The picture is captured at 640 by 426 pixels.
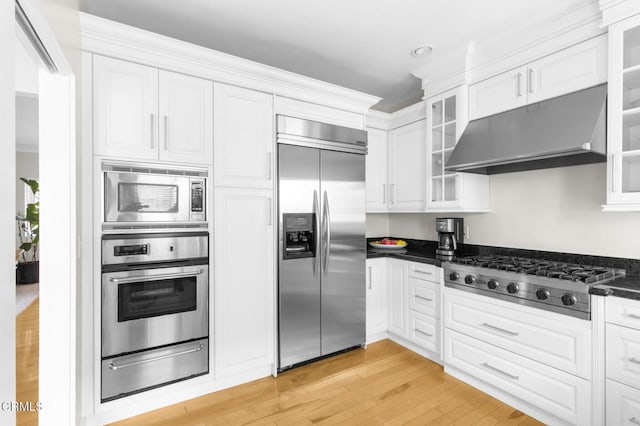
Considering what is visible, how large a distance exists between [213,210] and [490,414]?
2413 millimetres

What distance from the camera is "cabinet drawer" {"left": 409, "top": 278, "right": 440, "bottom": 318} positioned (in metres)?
2.83

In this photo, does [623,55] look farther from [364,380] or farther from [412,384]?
[364,380]

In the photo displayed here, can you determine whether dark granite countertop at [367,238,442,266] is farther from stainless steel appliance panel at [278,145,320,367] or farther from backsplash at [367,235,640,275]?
stainless steel appliance panel at [278,145,320,367]

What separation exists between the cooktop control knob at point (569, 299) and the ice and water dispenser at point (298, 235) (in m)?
1.78

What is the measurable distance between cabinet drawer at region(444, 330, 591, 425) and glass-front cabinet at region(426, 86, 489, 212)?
1.16 metres

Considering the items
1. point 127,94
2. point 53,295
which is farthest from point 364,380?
point 127,94

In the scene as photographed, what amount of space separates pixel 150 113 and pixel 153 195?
0.56m

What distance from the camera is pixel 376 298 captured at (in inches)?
129

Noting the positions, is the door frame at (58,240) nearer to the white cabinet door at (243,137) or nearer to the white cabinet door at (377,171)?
the white cabinet door at (243,137)

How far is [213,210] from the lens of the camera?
7.78 feet

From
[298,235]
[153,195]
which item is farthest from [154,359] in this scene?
[298,235]

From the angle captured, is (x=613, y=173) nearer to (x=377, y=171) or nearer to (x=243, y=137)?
(x=377, y=171)

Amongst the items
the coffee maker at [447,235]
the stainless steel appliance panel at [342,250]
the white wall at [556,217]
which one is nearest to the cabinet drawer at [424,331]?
the stainless steel appliance panel at [342,250]

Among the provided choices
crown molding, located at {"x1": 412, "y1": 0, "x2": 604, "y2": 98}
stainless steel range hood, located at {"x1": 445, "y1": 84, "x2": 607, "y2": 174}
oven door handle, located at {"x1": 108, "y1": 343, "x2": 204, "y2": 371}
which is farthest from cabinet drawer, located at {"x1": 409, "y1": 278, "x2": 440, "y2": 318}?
oven door handle, located at {"x1": 108, "y1": 343, "x2": 204, "y2": 371}
